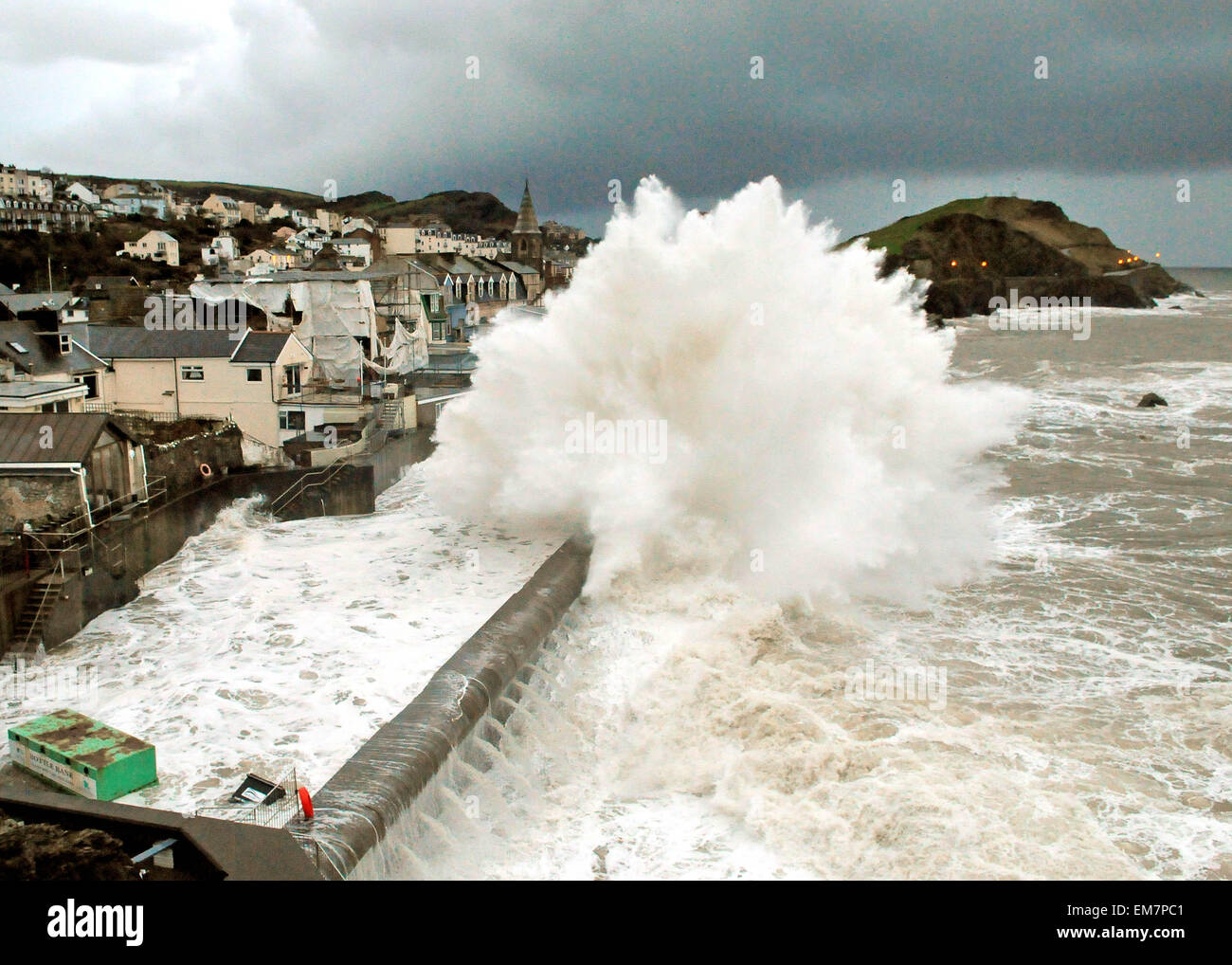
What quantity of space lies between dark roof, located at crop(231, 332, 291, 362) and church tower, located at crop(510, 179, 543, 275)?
71.0 meters

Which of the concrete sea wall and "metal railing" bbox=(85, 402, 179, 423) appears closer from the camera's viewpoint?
the concrete sea wall

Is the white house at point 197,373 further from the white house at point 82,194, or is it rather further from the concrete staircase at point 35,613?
the white house at point 82,194

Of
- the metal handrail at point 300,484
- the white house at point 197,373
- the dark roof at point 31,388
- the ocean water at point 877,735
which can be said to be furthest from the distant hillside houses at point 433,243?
the ocean water at point 877,735

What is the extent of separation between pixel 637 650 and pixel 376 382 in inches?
849

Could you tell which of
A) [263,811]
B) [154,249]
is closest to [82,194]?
[154,249]

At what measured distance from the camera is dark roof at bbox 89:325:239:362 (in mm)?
27250

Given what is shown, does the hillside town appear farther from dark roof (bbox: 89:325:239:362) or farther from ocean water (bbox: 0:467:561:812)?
ocean water (bbox: 0:467:561:812)

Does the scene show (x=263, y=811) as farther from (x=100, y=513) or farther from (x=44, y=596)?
(x=100, y=513)

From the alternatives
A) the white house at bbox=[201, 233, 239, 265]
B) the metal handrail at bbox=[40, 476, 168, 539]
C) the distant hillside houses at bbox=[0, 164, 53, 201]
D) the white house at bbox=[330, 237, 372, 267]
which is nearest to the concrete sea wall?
the metal handrail at bbox=[40, 476, 168, 539]

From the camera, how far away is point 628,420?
786 inches

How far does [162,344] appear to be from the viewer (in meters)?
27.5
